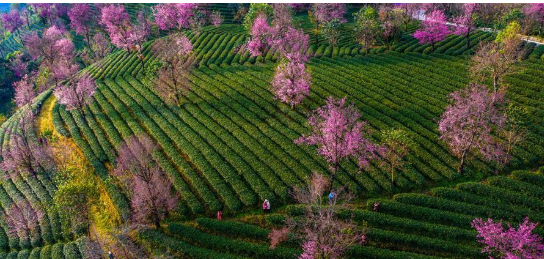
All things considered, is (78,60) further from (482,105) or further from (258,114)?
(482,105)

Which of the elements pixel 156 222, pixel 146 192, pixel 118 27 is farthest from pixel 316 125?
pixel 118 27

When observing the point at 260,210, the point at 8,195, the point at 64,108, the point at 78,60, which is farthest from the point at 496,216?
the point at 78,60

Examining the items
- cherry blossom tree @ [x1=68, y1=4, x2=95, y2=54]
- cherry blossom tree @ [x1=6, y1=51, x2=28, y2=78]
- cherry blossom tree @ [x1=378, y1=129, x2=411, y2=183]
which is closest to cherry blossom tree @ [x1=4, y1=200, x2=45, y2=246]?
cherry blossom tree @ [x1=378, y1=129, x2=411, y2=183]

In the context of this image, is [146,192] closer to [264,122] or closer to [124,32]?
[264,122]

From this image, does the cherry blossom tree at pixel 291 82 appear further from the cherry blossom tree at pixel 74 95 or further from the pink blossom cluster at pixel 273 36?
the cherry blossom tree at pixel 74 95

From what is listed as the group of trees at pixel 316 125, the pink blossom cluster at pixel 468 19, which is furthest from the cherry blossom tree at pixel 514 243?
the pink blossom cluster at pixel 468 19

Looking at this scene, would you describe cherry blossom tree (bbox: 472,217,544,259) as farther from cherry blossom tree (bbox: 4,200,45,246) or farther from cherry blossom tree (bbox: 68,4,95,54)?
cherry blossom tree (bbox: 68,4,95,54)

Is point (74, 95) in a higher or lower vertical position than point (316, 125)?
higher
